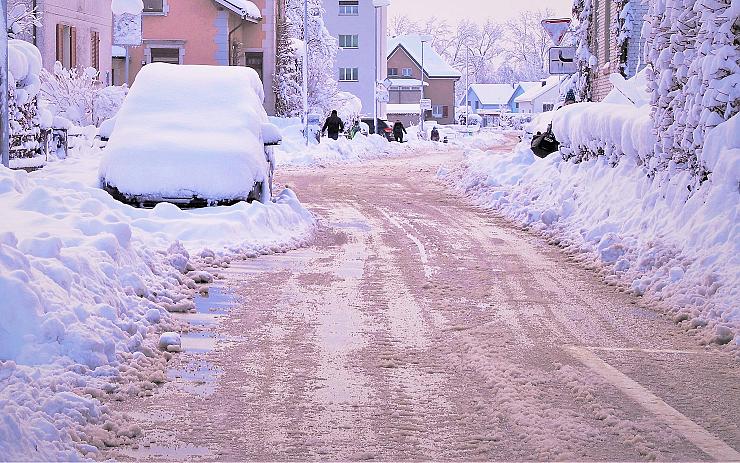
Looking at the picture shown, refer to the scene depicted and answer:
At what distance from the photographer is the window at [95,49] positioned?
116 ft

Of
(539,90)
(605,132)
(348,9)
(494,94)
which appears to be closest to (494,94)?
(494,94)

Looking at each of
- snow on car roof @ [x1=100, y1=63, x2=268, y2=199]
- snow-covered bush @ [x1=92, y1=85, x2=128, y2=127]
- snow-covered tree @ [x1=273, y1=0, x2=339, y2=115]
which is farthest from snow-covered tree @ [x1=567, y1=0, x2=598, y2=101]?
snow-covered tree @ [x1=273, y1=0, x2=339, y2=115]

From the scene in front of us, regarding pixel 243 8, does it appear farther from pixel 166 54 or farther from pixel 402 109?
pixel 402 109

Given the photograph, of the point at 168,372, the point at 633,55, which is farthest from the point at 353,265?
the point at 633,55

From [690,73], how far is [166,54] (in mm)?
37597

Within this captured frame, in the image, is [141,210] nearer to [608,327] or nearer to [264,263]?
[264,263]

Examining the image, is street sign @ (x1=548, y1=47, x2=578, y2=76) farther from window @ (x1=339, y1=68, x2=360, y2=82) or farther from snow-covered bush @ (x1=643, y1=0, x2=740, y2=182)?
window @ (x1=339, y1=68, x2=360, y2=82)

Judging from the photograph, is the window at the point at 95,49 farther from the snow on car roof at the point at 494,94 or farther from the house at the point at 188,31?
the snow on car roof at the point at 494,94

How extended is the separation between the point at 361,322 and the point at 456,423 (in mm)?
2866

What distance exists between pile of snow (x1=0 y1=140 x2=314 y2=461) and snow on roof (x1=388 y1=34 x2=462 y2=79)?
10609cm

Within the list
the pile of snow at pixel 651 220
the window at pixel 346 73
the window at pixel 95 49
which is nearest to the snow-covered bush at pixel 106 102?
the window at pixel 95 49

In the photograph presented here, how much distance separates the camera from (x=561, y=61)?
26.1 meters

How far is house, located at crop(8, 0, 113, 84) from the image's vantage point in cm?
3038

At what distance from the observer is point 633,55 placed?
26.0 m
